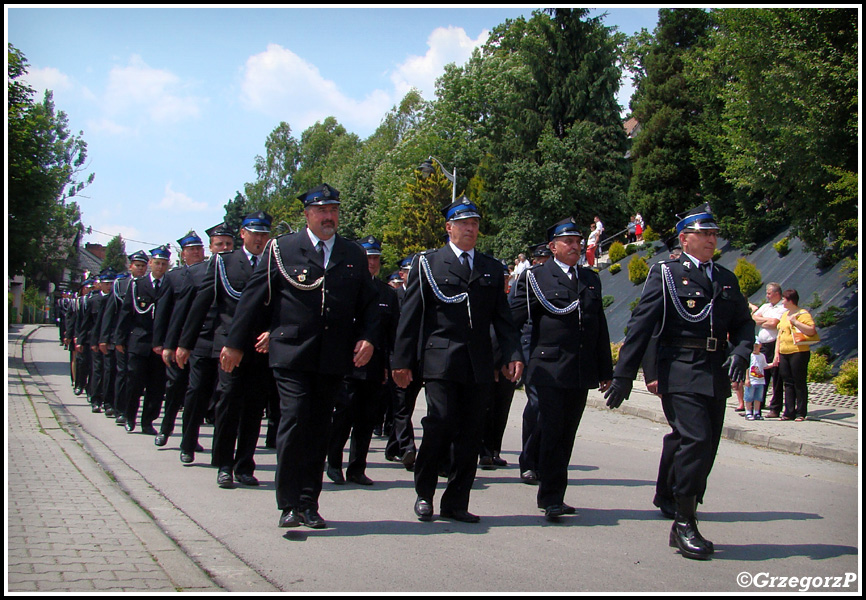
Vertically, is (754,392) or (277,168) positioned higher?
(277,168)

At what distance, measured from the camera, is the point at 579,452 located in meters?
9.97

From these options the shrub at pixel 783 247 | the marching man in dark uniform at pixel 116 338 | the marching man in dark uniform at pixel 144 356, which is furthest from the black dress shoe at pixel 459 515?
the shrub at pixel 783 247

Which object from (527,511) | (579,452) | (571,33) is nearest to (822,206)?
(579,452)

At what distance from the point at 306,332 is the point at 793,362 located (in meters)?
9.42

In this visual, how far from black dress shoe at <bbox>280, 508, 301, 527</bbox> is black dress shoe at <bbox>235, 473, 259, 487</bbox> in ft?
6.24

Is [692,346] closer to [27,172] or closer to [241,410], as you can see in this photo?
[241,410]

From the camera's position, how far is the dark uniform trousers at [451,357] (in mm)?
5988

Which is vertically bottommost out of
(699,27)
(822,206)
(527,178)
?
(822,206)

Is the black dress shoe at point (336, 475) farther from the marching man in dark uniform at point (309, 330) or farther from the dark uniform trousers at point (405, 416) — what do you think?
the marching man in dark uniform at point (309, 330)

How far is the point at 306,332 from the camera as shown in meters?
5.66

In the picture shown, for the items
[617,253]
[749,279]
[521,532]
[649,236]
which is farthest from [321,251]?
[649,236]

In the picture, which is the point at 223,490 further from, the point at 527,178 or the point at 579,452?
the point at 527,178

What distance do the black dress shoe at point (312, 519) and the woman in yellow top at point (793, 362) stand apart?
9271 millimetres

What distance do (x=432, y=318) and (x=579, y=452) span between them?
177 inches
